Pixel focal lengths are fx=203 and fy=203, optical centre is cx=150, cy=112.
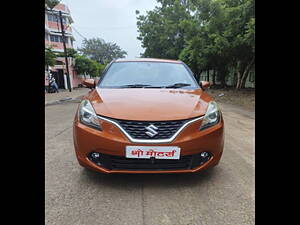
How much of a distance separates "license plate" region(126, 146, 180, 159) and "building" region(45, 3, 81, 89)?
25.0m

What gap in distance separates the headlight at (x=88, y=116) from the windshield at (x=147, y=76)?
66 cm

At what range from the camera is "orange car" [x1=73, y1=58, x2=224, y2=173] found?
1881 mm

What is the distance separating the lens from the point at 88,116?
204 cm

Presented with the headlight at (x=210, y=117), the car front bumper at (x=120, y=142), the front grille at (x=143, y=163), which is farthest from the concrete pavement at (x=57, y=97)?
the headlight at (x=210, y=117)

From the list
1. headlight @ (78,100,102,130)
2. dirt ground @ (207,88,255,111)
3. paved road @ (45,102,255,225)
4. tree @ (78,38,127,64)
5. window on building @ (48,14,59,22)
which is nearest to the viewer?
paved road @ (45,102,255,225)

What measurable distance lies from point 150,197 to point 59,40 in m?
36.2

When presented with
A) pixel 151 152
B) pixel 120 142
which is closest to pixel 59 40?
pixel 120 142

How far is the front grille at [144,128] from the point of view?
1.89m

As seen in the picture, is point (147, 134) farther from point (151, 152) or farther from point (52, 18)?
point (52, 18)

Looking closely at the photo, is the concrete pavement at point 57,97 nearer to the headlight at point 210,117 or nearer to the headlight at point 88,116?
the headlight at point 88,116

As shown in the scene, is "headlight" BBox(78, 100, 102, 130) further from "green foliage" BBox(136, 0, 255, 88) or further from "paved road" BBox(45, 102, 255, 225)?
"green foliage" BBox(136, 0, 255, 88)

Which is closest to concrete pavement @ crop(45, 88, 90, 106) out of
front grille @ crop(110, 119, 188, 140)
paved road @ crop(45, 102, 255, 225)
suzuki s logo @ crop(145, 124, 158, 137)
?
paved road @ crop(45, 102, 255, 225)
